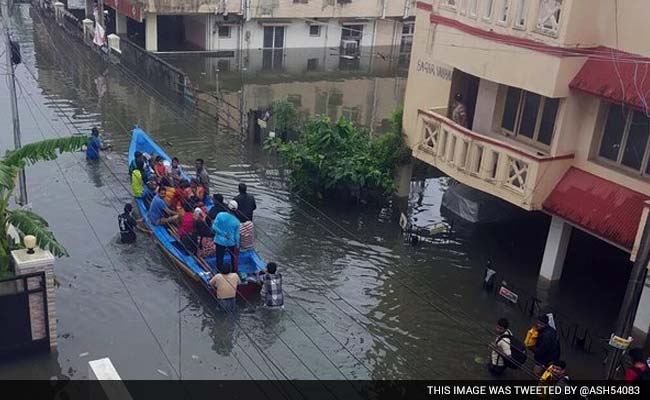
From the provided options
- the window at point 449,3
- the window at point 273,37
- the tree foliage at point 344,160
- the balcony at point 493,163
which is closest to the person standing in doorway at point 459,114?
the balcony at point 493,163

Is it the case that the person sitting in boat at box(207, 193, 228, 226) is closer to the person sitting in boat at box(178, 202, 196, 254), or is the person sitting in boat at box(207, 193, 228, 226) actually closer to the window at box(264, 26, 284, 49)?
the person sitting in boat at box(178, 202, 196, 254)

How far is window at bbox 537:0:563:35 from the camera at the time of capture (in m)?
13.9

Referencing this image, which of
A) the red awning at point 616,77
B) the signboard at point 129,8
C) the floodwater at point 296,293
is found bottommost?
the floodwater at point 296,293

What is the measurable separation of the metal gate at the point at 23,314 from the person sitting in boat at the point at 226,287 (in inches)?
130

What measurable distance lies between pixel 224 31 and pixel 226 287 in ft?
Answer: 101

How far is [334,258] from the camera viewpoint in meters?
17.3

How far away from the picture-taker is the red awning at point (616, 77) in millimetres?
12906

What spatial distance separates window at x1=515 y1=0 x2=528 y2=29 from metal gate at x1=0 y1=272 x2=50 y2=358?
10431 millimetres

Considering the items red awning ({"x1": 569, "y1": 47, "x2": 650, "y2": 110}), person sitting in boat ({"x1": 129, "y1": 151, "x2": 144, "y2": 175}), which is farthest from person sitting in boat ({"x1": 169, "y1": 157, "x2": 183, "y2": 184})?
red awning ({"x1": 569, "y1": 47, "x2": 650, "y2": 110})

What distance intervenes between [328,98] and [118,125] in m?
11.5

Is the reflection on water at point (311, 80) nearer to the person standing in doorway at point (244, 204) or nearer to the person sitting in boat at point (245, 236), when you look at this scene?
the person standing in doorway at point (244, 204)

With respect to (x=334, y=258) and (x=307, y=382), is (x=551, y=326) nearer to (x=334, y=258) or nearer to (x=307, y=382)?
(x=307, y=382)

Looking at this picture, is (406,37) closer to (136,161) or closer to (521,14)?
(136,161)

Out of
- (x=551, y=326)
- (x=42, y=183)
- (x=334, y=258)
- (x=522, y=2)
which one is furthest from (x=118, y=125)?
(x=551, y=326)
